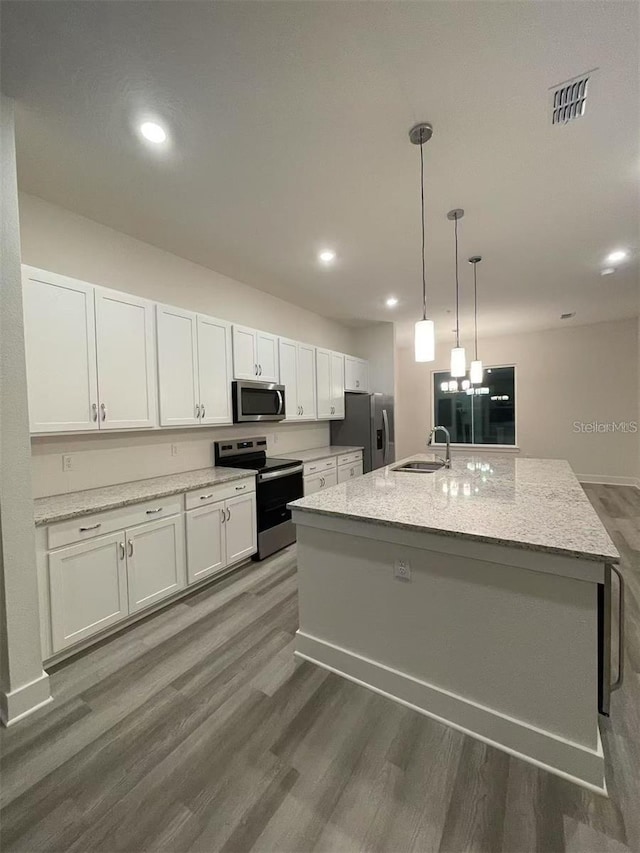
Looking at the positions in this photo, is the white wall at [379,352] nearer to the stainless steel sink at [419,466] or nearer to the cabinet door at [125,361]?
the stainless steel sink at [419,466]

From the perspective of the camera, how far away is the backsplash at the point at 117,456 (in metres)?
2.39

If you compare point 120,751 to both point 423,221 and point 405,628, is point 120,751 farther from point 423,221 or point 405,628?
point 423,221

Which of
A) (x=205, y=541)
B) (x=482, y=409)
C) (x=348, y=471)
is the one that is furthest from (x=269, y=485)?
(x=482, y=409)

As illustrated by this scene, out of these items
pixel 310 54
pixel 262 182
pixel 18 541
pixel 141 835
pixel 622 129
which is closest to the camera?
pixel 141 835

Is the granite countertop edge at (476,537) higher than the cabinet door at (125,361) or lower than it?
lower

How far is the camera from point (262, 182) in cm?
222

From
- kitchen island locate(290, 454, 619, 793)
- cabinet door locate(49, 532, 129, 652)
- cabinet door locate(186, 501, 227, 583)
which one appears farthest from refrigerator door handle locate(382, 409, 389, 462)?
cabinet door locate(49, 532, 129, 652)

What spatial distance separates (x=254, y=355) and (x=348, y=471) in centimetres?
216

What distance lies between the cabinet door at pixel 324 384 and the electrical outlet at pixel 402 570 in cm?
321

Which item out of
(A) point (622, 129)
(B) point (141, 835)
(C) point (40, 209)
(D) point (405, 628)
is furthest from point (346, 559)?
(C) point (40, 209)

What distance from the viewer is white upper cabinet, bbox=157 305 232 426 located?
289cm

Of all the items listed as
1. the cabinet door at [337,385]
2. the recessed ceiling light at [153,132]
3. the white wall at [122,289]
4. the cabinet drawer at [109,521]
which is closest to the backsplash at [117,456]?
the white wall at [122,289]

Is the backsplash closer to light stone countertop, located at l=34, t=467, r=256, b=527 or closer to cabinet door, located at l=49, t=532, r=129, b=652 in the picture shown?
light stone countertop, located at l=34, t=467, r=256, b=527

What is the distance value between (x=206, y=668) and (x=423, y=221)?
3.32m
